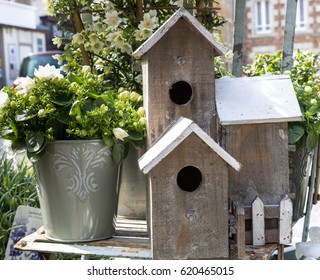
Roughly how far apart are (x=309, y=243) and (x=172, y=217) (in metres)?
0.65

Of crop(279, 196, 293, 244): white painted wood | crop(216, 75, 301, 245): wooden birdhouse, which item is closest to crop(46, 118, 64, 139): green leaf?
crop(216, 75, 301, 245): wooden birdhouse

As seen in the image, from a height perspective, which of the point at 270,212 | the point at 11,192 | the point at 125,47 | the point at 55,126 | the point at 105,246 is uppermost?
the point at 125,47

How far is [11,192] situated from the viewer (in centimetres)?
312

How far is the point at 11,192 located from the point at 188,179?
156 cm

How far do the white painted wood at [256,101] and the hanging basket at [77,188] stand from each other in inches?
14.4

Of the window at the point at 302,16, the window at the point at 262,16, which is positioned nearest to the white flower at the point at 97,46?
the window at the point at 302,16

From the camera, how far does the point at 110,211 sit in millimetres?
1860

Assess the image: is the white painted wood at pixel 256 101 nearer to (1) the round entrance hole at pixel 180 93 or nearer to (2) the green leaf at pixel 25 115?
(1) the round entrance hole at pixel 180 93

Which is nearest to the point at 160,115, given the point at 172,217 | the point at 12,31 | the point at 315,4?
the point at 172,217

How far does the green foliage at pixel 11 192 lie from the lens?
9.44 feet

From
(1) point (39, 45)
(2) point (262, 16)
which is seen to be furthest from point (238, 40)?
(2) point (262, 16)

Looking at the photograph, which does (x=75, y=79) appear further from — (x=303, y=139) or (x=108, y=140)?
(x=303, y=139)

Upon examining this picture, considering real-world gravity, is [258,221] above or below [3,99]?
below

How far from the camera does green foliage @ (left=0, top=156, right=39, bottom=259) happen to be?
9.44 feet
